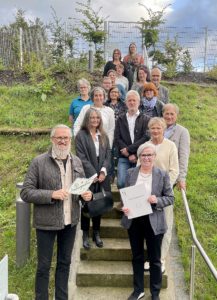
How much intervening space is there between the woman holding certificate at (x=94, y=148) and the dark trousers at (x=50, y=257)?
784mm

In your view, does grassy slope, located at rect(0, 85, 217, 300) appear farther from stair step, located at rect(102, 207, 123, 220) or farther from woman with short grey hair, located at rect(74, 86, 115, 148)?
woman with short grey hair, located at rect(74, 86, 115, 148)

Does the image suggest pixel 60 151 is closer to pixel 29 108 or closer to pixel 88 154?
pixel 88 154

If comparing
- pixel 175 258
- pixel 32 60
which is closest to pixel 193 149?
pixel 175 258

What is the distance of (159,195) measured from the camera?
4355 mm

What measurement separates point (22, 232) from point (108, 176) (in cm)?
152

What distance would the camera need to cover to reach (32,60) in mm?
13086

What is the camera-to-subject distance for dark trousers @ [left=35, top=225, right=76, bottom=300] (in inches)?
161

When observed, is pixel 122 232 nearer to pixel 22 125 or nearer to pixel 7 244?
pixel 7 244

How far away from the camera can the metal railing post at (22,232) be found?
550cm

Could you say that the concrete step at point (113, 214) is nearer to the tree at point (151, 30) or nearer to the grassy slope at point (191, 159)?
the grassy slope at point (191, 159)

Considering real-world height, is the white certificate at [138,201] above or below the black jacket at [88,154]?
below

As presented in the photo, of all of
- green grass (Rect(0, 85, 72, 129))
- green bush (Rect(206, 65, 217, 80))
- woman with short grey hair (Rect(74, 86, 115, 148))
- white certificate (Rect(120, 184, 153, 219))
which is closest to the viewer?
white certificate (Rect(120, 184, 153, 219))

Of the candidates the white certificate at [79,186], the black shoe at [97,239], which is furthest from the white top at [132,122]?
the white certificate at [79,186]

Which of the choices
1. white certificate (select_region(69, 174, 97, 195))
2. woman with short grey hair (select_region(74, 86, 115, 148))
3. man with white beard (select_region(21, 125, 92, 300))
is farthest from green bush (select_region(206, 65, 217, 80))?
A: white certificate (select_region(69, 174, 97, 195))
